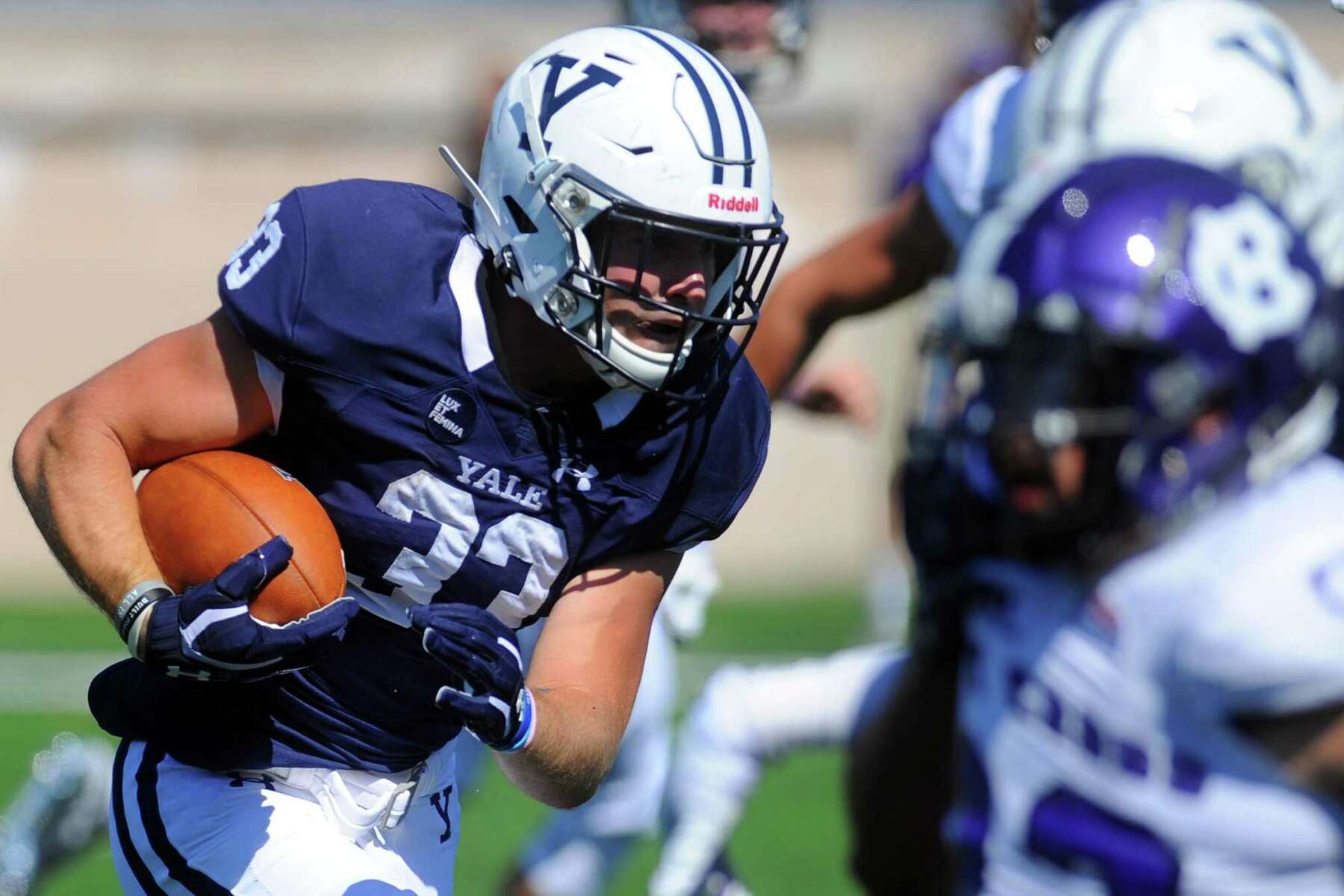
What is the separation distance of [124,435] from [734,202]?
3.01ft

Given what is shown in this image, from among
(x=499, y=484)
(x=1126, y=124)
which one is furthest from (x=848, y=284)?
(x=499, y=484)

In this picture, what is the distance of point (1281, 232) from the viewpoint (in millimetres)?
2301

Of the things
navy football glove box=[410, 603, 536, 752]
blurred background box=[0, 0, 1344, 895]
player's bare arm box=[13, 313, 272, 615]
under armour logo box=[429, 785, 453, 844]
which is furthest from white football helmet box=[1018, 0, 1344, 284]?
blurred background box=[0, 0, 1344, 895]

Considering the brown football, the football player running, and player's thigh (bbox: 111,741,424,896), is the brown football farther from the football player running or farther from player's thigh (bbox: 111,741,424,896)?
the football player running

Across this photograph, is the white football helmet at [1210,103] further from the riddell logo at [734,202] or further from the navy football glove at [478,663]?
the navy football glove at [478,663]

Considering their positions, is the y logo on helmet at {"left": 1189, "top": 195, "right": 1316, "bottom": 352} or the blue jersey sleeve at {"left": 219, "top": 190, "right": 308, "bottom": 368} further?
the blue jersey sleeve at {"left": 219, "top": 190, "right": 308, "bottom": 368}

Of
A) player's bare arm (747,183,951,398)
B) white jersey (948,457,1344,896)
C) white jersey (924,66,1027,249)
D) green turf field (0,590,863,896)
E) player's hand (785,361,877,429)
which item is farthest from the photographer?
green turf field (0,590,863,896)

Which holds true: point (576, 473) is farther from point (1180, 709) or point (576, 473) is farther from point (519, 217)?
point (1180, 709)

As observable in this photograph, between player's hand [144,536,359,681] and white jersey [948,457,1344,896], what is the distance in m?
0.90

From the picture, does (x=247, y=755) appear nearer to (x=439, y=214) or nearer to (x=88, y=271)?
(x=439, y=214)

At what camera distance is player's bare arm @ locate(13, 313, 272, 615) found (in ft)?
8.76

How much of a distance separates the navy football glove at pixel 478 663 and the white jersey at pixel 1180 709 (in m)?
0.62

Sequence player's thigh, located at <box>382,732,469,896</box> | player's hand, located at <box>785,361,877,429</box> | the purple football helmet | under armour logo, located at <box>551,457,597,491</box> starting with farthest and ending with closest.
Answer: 1. player's hand, located at <box>785,361,877,429</box>
2. player's thigh, located at <box>382,732,469,896</box>
3. under armour logo, located at <box>551,457,597,491</box>
4. the purple football helmet

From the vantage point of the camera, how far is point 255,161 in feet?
39.7
